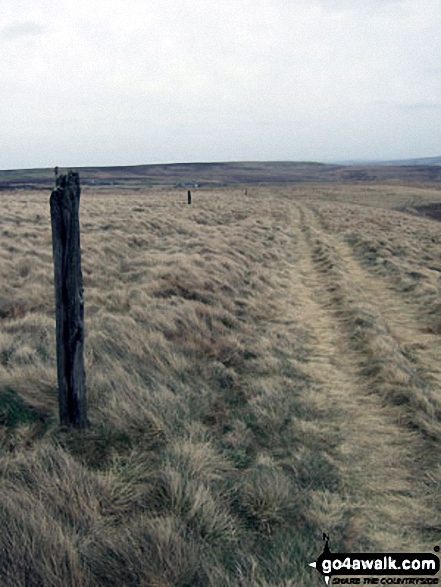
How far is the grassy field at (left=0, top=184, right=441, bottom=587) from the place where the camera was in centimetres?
303

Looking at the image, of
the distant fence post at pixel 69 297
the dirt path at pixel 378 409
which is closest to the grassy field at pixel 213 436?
the dirt path at pixel 378 409

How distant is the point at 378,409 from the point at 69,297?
402 cm

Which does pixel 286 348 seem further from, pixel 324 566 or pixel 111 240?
pixel 111 240

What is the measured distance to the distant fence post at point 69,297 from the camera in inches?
167

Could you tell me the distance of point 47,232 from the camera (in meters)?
18.2

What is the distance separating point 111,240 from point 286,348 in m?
11.2

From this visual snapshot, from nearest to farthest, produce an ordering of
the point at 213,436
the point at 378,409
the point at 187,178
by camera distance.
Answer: the point at 213,436, the point at 378,409, the point at 187,178

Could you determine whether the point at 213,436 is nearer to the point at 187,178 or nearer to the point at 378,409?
the point at 378,409

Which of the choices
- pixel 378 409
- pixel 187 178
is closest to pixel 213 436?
pixel 378 409

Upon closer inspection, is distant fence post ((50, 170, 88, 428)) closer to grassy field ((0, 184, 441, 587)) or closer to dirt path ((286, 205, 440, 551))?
grassy field ((0, 184, 441, 587))

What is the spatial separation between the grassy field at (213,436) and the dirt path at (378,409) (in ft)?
0.07

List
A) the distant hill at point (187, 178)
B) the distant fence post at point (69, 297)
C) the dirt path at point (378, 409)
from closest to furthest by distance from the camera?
the dirt path at point (378, 409)
the distant fence post at point (69, 297)
the distant hill at point (187, 178)

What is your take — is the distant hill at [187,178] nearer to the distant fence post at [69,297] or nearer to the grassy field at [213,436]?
the grassy field at [213,436]

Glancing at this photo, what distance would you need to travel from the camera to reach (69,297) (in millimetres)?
4422
